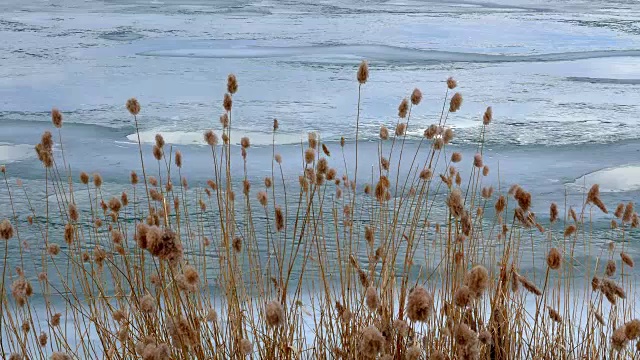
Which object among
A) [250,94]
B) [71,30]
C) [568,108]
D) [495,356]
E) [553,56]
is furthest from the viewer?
[71,30]

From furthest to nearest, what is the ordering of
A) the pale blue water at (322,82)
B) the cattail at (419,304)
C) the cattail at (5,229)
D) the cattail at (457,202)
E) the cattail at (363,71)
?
1. the pale blue water at (322,82)
2. the cattail at (363,71)
3. the cattail at (5,229)
4. the cattail at (457,202)
5. the cattail at (419,304)

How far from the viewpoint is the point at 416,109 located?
21.2ft

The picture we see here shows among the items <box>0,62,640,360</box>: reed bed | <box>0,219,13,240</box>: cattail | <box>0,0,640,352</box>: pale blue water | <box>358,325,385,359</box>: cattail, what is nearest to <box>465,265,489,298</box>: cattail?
<box>0,62,640,360</box>: reed bed

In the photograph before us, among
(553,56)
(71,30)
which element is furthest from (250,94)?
(71,30)

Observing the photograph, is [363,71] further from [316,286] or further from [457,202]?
[316,286]

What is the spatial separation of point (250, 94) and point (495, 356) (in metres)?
4.90

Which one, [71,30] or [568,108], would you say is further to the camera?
[71,30]

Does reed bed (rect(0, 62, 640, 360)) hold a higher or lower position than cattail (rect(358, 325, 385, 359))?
lower

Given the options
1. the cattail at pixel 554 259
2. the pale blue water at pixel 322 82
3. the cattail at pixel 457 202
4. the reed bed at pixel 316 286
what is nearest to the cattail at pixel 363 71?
the reed bed at pixel 316 286

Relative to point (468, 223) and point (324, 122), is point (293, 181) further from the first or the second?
point (468, 223)

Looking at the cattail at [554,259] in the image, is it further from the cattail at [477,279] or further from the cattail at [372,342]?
the cattail at [372,342]

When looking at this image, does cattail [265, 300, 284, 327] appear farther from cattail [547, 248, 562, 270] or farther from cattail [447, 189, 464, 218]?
cattail [547, 248, 562, 270]

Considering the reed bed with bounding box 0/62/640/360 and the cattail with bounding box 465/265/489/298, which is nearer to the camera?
the cattail with bounding box 465/265/489/298

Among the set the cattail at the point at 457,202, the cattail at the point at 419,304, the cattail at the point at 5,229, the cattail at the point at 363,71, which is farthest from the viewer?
the cattail at the point at 363,71
